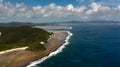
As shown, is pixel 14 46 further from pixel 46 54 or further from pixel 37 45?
pixel 46 54

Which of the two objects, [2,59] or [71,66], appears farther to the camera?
[2,59]

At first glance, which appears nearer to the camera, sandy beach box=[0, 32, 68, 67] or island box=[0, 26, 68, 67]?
sandy beach box=[0, 32, 68, 67]

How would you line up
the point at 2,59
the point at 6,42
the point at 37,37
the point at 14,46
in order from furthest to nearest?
the point at 37,37
the point at 6,42
the point at 14,46
the point at 2,59

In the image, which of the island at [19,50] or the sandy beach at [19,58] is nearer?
the sandy beach at [19,58]

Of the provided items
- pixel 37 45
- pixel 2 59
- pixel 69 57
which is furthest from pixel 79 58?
pixel 2 59

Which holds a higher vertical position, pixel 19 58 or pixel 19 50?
pixel 19 50

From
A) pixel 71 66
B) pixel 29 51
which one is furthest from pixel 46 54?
pixel 71 66

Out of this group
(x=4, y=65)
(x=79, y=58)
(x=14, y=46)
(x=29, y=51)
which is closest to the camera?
(x=4, y=65)

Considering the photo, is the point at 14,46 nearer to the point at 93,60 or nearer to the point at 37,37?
the point at 37,37

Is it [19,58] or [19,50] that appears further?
[19,50]
